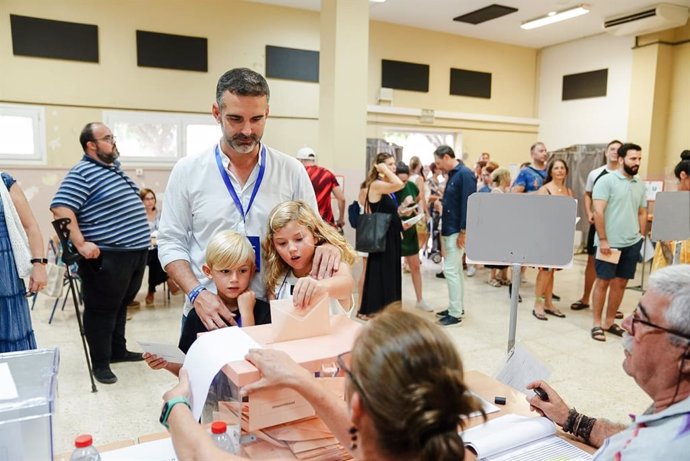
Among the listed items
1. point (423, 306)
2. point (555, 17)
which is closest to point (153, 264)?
point (423, 306)

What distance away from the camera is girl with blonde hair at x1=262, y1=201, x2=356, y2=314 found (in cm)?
177

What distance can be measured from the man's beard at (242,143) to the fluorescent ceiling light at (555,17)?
24.6 ft

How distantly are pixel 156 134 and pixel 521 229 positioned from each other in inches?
247

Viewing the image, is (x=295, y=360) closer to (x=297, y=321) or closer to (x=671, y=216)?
(x=297, y=321)

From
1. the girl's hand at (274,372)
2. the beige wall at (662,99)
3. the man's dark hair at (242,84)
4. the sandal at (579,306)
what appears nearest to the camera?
the girl's hand at (274,372)

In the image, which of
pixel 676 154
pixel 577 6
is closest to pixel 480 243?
pixel 577 6

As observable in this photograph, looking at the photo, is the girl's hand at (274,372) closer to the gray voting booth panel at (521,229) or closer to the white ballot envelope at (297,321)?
the white ballot envelope at (297,321)

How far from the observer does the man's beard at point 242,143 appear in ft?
5.55

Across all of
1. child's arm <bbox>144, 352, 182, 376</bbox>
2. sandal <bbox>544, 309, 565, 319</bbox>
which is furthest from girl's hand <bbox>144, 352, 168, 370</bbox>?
sandal <bbox>544, 309, 565, 319</bbox>

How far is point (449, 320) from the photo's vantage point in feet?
15.8

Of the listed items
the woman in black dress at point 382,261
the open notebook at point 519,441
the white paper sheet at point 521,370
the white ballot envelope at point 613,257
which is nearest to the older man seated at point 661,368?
the open notebook at point 519,441

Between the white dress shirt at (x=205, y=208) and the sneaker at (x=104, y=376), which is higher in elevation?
the white dress shirt at (x=205, y=208)

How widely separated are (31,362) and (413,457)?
0.97 meters

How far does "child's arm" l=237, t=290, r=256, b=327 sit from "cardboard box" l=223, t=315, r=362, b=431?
1.16 ft
